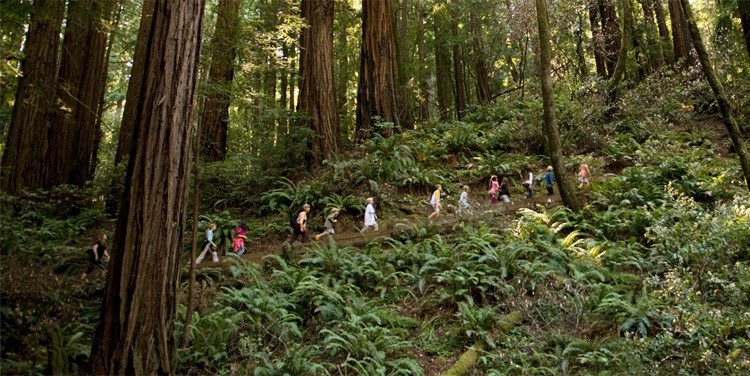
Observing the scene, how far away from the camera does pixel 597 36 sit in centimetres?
1841

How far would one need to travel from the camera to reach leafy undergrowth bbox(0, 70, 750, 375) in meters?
5.59

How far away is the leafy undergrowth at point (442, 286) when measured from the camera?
5594 millimetres

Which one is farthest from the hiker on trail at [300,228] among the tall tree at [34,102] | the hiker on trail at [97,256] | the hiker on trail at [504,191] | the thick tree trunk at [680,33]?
the thick tree trunk at [680,33]

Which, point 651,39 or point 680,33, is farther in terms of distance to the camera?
point 651,39

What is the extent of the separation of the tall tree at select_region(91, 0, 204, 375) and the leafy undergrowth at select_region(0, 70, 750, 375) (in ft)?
2.12

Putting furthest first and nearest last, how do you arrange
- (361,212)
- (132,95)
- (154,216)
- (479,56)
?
(479,56)
(132,95)
(361,212)
(154,216)

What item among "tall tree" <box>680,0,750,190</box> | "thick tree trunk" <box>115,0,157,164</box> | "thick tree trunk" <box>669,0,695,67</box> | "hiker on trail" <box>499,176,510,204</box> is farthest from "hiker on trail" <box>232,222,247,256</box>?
"thick tree trunk" <box>669,0,695,67</box>

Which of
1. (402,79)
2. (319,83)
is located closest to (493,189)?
(319,83)

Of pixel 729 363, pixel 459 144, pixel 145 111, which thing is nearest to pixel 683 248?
pixel 729 363

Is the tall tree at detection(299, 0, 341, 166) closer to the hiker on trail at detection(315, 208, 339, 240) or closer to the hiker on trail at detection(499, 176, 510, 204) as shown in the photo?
the hiker on trail at detection(315, 208, 339, 240)

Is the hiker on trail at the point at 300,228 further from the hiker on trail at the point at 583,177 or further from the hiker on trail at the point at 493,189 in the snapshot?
the hiker on trail at the point at 583,177

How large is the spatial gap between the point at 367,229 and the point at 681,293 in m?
6.52

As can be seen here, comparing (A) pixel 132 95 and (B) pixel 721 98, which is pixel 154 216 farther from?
(A) pixel 132 95

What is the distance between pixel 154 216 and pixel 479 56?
21.1m
